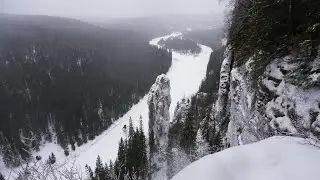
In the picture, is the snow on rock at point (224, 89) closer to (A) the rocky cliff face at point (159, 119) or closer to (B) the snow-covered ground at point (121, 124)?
(B) the snow-covered ground at point (121, 124)

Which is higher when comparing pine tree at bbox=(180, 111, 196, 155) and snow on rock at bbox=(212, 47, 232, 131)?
snow on rock at bbox=(212, 47, 232, 131)

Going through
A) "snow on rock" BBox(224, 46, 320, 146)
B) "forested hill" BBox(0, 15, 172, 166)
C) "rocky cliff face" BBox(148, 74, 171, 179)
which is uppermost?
"snow on rock" BBox(224, 46, 320, 146)

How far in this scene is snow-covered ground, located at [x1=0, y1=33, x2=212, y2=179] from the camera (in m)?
74.4

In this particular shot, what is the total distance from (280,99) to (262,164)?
19.0ft

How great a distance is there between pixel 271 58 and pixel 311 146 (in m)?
6.70

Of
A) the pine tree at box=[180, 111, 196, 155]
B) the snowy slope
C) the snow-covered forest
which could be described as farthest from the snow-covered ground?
the snowy slope

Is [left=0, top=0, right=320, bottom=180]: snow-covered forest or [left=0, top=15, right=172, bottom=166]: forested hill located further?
[left=0, top=15, right=172, bottom=166]: forested hill

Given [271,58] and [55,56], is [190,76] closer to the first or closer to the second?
[55,56]

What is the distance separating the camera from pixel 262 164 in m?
5.78

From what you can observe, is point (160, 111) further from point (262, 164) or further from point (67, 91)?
point (67, 91)

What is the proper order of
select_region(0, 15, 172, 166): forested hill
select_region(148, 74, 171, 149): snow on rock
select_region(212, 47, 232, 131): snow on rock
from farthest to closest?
select_region(0, 15, 172, 166): forested hill, select_region(148, 74, 171, 149): snow on rock, select_region(212, 47, 232, 131): snow on rock

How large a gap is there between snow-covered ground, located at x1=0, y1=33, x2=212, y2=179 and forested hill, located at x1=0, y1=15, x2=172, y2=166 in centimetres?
322

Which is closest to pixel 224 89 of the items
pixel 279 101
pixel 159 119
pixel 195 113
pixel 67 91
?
pixel 279 101

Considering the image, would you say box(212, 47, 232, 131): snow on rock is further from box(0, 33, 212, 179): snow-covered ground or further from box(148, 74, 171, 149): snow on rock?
box(148, 74, 171, 149): snow on rock
